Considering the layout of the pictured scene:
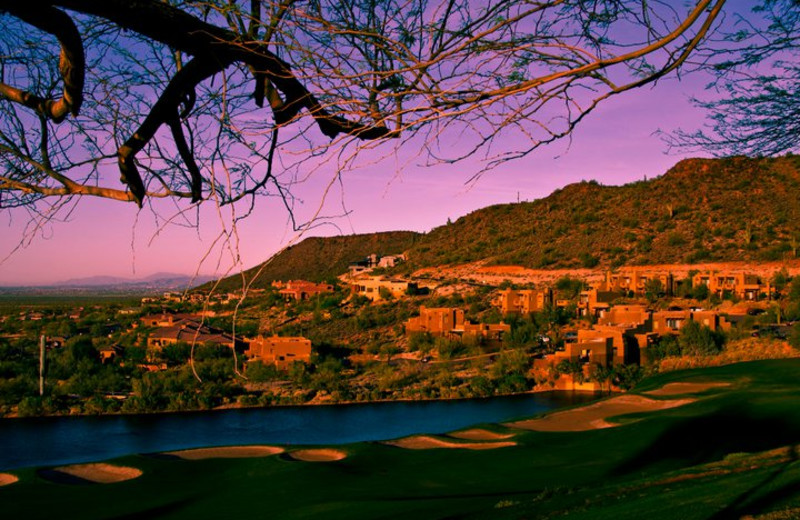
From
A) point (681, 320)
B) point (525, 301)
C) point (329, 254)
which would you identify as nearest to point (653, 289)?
point (525, 301)

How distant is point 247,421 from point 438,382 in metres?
8.01

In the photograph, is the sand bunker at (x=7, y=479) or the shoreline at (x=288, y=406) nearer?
the sand bunker at (x=7, y=479)

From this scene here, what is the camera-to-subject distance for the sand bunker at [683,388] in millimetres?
12958

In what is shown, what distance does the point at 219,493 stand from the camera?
8844 millimetres

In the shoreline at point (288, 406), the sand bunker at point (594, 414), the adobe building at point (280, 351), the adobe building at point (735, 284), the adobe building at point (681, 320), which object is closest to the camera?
the sand bunker at point (594, 414)

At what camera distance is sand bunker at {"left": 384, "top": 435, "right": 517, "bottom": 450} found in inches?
424

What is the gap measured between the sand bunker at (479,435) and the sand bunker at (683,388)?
3602 mm

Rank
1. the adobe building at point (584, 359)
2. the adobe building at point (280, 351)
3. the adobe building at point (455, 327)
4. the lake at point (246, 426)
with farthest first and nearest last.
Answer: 1. the adobe building at point (455, 327)
2. the adobe building at point (280, 351)
3. the adobe building at point (584, 359)
4. the lake at point (246, 426)

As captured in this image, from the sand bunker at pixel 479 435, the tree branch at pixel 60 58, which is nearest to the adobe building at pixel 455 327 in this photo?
the sand bunker at pixel 479 435

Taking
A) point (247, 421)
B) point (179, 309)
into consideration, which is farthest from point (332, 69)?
point (179, 309)

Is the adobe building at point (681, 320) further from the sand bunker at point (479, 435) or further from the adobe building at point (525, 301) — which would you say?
the sand bunker at point (479, 435)

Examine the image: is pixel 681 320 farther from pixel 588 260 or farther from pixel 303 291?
pixel 303 291

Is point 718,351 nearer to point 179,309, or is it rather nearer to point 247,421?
point 247,421

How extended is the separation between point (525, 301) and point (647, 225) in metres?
16.2
